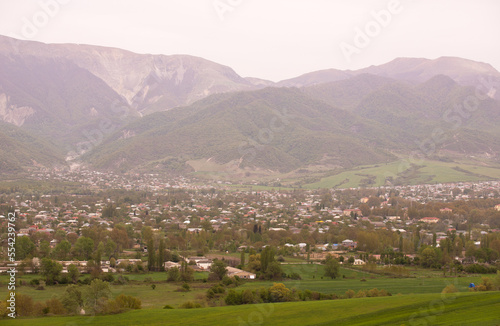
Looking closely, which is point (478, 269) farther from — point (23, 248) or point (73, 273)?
point (23, 248)

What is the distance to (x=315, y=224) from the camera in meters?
82.9

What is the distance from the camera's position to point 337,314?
3133 cm

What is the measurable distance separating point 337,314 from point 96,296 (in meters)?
15.0

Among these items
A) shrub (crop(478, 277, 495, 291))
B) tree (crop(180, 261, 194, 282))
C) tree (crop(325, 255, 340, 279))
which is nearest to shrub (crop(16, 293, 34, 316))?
tree (crop(180, 261, 194, 282))

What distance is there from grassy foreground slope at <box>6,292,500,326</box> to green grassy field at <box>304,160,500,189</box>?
341ft

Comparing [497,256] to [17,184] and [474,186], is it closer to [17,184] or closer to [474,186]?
[474,186]

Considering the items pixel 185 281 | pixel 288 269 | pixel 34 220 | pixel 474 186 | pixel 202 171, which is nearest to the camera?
pixel 185 281

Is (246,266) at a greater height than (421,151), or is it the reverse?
(421,151)

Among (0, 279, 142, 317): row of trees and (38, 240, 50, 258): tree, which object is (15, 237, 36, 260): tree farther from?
(0, 279, 142, 317): row of trees

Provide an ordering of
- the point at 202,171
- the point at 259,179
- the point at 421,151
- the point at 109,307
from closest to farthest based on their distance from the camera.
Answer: the point at 109,307
the point at 259,179
the point at 202,171
the point at 421,151

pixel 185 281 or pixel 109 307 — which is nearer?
pixel 109 307

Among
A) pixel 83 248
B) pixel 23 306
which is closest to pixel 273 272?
pixel 83 248

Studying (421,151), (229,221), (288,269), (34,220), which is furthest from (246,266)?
(421,151)

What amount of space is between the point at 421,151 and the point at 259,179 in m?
75.3
